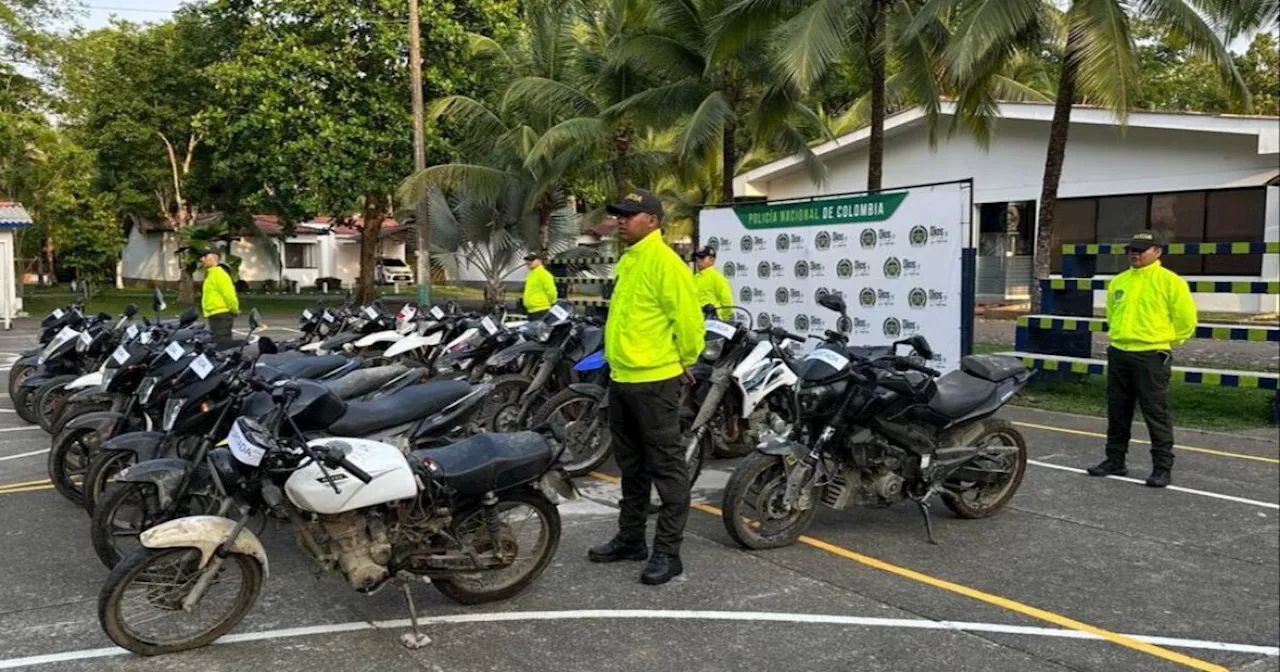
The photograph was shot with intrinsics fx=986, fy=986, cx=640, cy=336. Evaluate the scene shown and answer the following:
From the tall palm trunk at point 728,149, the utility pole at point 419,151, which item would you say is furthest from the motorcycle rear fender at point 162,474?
the utility pole at point 419,151

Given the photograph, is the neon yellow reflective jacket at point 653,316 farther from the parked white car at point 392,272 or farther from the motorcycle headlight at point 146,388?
the parked white car at point 392,272

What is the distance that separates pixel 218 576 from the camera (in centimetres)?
404

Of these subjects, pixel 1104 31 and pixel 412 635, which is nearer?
pixel 412 635

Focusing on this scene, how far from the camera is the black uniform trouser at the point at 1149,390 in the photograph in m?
6.70

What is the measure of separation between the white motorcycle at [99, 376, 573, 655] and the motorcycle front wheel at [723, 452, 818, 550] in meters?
1.11

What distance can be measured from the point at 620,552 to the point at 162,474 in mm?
2249

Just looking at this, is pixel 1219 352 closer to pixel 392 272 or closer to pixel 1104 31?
pixel 1104 31

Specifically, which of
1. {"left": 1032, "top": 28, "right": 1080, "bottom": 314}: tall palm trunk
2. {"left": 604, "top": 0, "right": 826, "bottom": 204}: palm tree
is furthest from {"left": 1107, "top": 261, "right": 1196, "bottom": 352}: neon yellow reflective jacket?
{"left": 604, "top": 0, "right": 826, "bottom": 204}: palm tree

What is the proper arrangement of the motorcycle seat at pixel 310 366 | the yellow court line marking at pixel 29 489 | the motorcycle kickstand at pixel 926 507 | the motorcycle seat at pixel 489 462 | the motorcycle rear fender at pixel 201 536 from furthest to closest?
the yellow court line marking at pixel 29 489 → the motorcycle seat at pixel 310 366 → the motorcycle kickstand at pixel 926 507 → the motorcycle seat at pixel 489 462 → the motorcycle rear fender at pixel 201 536

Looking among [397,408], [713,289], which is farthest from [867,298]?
[397,408]

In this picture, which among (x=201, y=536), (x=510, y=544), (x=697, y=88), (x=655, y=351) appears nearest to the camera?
(x=201, y=536)

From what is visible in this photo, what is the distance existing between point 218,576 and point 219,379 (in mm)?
1330

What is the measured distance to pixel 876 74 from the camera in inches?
529

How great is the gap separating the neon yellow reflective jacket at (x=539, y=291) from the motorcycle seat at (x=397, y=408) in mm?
6598
